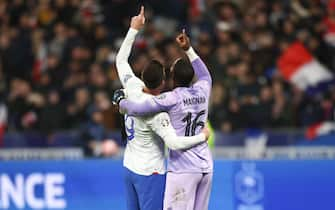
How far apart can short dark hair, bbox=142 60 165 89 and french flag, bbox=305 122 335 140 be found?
231 inches

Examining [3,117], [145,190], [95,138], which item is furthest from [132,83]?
[3,117]

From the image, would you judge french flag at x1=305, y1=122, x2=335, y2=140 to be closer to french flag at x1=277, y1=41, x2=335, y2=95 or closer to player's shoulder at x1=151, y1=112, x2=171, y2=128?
french flag at x1=277, y1=41, x2=335, y2=95

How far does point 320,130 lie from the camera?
15.0m

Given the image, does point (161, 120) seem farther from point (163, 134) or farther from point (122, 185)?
point (122, 185)

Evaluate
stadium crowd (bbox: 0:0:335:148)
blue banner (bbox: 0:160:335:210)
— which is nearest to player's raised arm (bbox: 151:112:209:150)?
blue banner (bbox: 0:160:335:210)

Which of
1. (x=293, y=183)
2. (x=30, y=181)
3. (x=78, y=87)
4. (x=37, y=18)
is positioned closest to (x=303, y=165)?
(x=293, y=183)

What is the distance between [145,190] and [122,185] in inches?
122

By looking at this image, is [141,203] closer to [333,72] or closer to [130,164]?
[130,164]

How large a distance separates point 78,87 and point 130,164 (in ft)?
24.9

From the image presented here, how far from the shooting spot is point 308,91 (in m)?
16.2

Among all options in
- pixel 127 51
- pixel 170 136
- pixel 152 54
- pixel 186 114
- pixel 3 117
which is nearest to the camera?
pixel 170 136

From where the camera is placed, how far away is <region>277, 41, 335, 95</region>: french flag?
642 inches

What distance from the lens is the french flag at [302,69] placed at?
53.5ft

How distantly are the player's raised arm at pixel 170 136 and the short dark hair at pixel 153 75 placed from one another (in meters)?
0.28
